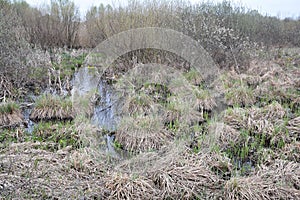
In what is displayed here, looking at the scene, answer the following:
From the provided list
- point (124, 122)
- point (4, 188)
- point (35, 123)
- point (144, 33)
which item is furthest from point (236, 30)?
point (4, 188)

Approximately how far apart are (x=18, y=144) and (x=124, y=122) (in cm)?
144

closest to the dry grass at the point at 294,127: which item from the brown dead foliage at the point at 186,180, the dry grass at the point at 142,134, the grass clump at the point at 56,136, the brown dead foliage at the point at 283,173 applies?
the brown dead foliage at the point at 283,173

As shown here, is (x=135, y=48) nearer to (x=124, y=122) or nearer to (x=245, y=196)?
(x=124, y=122)

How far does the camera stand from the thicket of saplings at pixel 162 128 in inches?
111

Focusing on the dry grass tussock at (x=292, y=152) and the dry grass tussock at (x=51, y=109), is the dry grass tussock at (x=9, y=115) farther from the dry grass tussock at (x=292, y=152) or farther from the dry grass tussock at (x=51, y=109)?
the dry grass tussock at (x=292, y=152)

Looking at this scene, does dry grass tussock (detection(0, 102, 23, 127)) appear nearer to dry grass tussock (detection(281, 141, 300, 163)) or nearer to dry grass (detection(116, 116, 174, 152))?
dry grass (detection(116, 116, 174, 152))

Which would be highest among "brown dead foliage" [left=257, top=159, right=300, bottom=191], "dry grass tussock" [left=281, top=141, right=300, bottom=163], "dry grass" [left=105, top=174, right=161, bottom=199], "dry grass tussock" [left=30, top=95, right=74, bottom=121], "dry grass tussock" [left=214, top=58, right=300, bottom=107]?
"dry grass tussock" [left=214, top=58, right=300, bottom=107]

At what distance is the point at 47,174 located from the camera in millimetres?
2918

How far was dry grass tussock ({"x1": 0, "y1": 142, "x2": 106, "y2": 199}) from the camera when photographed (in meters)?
2.65

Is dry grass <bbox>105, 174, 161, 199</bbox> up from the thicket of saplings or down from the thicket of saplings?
down

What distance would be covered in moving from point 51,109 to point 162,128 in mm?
2043

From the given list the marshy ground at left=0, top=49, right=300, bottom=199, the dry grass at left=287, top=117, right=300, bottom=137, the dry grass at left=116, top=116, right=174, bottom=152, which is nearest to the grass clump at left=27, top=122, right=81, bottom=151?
the marshy ground at left=0, top=49, right=300, bottom=199

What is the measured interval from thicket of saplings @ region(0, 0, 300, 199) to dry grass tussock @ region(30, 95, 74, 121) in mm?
17

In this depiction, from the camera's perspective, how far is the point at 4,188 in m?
2.64
